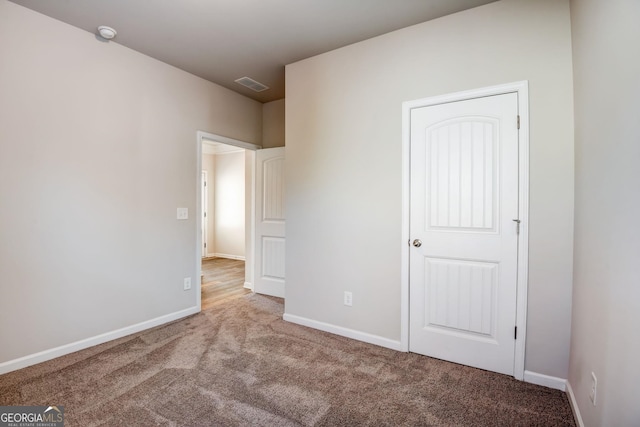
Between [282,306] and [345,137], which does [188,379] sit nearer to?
[282,306]

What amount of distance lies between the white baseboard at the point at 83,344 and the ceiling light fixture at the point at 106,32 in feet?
8.58

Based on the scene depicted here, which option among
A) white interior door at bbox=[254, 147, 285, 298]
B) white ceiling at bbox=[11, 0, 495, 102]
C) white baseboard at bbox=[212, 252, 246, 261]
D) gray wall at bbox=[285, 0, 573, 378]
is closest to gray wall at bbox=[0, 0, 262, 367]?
white ceiling at bbox=[11, 0, 495, 102]

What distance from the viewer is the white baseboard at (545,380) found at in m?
2.05

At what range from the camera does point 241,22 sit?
2512 mm

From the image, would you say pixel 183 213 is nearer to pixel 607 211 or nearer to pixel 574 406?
pixel 607 211

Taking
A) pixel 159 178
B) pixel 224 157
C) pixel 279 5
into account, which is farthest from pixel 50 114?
pixel 224 157

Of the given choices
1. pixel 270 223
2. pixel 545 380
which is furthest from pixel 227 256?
pixel 545 380

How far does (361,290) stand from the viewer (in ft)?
9.37

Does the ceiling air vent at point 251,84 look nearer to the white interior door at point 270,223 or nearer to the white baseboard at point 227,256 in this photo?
the white interior door at point 270,223

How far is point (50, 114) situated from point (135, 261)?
4.68 ft

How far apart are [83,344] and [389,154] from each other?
309 cm

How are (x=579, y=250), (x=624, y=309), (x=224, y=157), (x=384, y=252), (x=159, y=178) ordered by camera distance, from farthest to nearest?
(x=224, y=157) → (x=159, y=178) → (x=384, y=252) → (x=579, y=250) → (x=624, y=309)

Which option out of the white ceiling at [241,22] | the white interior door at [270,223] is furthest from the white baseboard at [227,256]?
the white ceiling at [241,22]

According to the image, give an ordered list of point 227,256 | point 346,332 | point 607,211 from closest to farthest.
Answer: point 607,211 → point 346,332 → point 227,256
